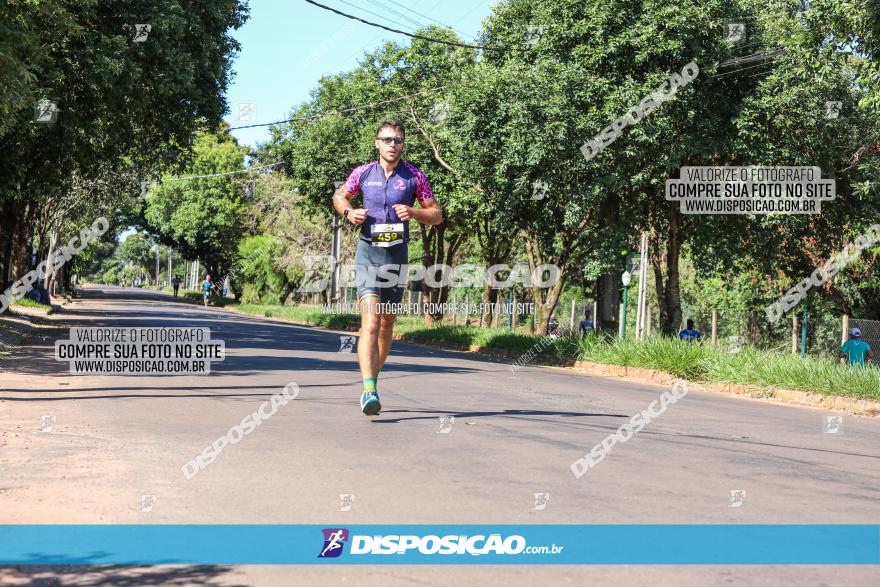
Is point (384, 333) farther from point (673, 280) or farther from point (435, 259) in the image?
point (435, 259)

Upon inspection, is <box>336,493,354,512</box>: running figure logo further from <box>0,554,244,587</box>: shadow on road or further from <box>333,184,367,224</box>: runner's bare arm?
<box>333,184,367,224</box>: runner's bare arm

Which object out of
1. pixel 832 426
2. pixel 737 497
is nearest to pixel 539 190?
pixel 832 426

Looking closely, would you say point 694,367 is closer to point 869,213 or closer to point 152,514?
point 869,213

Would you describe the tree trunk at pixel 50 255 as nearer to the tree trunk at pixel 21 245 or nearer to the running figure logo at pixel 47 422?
the tree trunk at pixel 21 245

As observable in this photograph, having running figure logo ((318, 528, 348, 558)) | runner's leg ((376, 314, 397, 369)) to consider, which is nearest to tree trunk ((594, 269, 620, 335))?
runner's leg ((376, 314, 397, 369))

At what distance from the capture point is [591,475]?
6086mm

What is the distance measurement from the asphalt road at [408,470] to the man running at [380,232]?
64cm

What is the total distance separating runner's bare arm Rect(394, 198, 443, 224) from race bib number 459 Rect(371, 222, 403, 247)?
0.12 meters

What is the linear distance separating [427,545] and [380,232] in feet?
14.2

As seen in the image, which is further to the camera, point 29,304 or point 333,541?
point 29,304

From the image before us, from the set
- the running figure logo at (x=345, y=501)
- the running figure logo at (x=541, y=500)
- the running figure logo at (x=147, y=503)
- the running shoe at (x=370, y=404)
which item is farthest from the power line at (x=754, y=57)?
the running figure logo at (x=147, y=503)

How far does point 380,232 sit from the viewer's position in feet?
27.2

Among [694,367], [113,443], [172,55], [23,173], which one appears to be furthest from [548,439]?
[23,173]

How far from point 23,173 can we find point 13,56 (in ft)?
38.0
